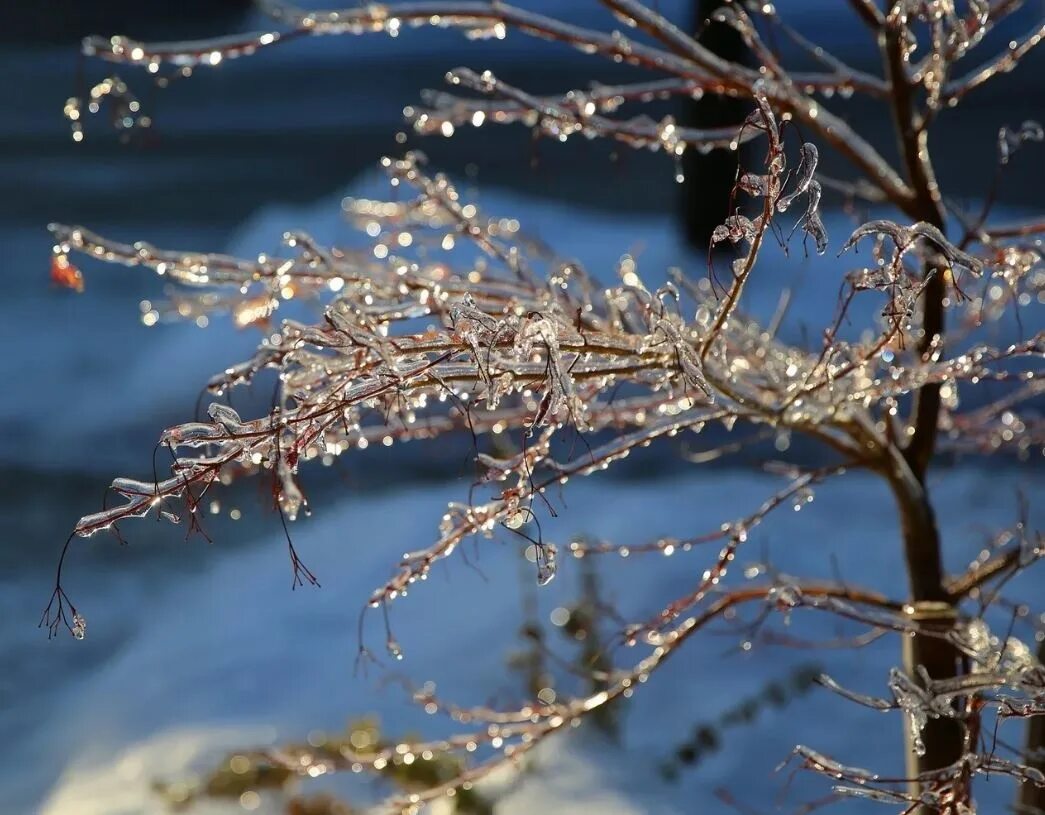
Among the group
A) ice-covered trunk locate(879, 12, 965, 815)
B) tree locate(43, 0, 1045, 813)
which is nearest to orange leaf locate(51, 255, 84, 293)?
tree locate(43, 0, 1045, 813)

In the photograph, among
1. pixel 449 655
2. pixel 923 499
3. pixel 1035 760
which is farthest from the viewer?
pixel 449 655

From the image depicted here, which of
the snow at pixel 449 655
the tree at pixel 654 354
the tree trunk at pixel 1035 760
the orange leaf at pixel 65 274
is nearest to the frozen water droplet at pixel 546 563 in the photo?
the tree at pixel 654 354

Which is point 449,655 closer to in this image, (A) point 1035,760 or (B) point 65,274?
(A) point 1035,760

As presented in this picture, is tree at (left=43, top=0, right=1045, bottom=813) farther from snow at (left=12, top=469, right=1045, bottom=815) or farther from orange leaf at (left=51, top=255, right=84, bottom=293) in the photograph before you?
snow at (left=12, top=469, right=1045, bottom=815)

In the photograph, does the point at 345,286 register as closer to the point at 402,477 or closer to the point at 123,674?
the point at 123,674

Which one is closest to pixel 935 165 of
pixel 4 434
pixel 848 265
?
pixel 848 265

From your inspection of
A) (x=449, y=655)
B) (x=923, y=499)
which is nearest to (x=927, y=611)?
(x=923, y=499)

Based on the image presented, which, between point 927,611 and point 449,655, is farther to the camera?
→ point 449,655
